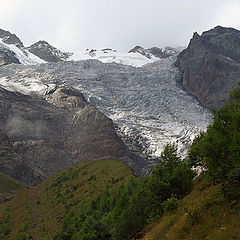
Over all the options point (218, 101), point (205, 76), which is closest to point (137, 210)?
point (218, 101)

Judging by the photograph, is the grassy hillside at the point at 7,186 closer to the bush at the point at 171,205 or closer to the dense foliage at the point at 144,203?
the dense foliage at the point at 144,203

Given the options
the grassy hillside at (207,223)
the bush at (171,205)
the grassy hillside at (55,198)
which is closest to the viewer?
the grassy hillside at (207,223)

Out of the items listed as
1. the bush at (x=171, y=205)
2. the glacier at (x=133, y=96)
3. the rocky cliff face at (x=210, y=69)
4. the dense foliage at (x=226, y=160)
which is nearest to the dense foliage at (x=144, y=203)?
the bush at (x=171, y=205)

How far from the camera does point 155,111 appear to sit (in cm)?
13688

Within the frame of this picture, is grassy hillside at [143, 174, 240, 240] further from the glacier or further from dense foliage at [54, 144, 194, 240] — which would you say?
the glacier

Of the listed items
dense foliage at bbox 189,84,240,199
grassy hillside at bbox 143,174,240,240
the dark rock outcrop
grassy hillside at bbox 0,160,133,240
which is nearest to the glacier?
the dark rock outcrop

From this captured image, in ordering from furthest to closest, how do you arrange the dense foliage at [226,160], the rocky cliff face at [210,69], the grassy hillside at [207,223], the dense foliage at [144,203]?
1. the rocky cliff face at [210,69]
2. the dense foliage at [144,203]
3. the dense foliage at [226,160]
4. the grassy hillside at [207,223]

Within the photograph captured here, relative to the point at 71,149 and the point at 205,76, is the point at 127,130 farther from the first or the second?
the point at 205,76

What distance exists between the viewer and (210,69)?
172 meters

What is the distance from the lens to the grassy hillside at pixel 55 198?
117 ft

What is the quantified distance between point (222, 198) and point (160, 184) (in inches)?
299

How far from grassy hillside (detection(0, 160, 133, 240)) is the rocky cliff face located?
118 meters

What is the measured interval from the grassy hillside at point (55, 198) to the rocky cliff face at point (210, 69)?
4662 inches

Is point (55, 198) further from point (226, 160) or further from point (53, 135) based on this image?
point (53, 135)
